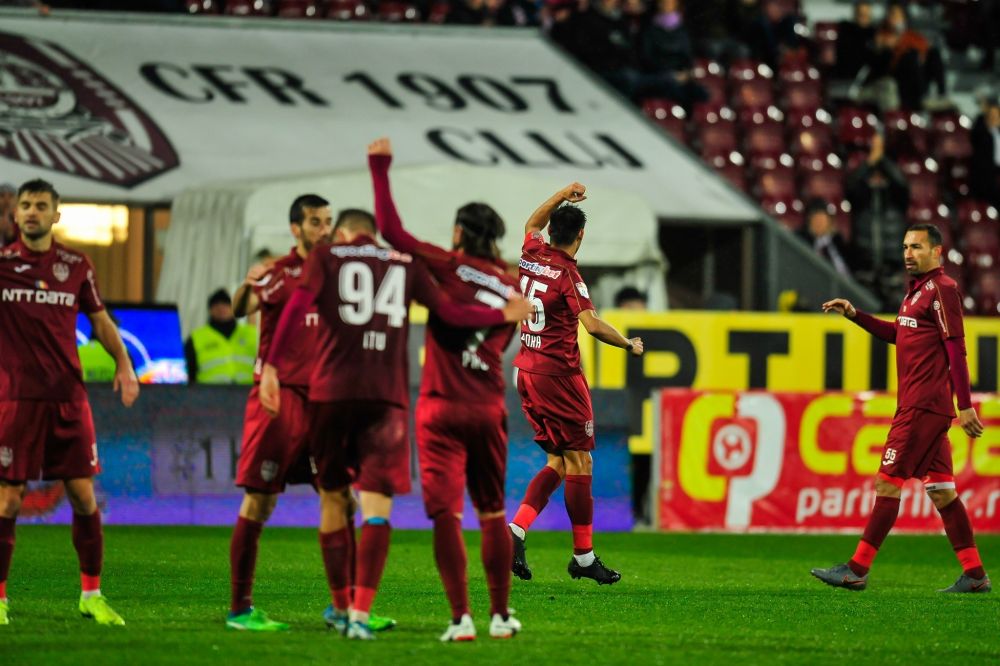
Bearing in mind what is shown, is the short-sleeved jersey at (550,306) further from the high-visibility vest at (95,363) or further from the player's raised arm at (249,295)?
the high-visibility vest at (95,363)

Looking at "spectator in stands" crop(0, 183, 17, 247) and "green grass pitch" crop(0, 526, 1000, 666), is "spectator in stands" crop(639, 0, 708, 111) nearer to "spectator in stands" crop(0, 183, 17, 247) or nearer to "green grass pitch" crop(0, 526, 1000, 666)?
"green grass pitch" crop(0, 526, 1000, 666)

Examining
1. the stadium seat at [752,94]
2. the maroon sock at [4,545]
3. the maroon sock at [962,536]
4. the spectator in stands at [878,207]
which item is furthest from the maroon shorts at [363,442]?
the stadium seat at [752,94]

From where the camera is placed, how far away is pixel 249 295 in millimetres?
7918

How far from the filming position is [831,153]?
72.2ft

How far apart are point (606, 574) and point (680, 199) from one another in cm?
973

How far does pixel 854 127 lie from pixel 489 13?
524cm

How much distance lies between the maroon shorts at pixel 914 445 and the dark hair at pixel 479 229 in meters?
3.73

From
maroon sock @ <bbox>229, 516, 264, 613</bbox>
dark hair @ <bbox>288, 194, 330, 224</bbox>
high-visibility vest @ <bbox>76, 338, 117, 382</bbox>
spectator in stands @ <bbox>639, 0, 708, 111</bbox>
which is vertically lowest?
maroon sock @ <bbox>229, 516, 264, 613</bbox>

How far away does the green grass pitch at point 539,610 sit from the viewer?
7.07 metres

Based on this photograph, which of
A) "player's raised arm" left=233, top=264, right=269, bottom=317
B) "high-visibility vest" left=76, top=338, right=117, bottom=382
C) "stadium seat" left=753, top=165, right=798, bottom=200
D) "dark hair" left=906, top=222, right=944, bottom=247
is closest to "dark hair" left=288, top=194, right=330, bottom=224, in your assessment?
"player's raised arm" left=233, top=264, right=269, bottom=317

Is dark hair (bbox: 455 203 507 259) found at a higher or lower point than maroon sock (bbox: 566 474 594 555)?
higher

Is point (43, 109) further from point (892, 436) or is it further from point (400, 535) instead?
point (892, 436)

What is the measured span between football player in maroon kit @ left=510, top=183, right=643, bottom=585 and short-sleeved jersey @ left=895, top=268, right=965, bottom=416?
68.9 inches

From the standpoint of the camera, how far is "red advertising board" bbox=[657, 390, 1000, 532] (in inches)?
606
